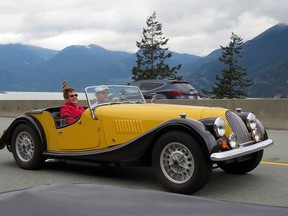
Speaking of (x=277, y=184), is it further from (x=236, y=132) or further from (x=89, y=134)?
(x=89, y=134)

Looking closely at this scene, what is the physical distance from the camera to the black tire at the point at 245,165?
630 cm

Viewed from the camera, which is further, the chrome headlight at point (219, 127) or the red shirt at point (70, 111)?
the red shirt at point (70, 111)

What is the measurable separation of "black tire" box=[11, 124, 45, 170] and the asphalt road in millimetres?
120

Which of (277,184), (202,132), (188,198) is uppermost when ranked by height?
(202,132)

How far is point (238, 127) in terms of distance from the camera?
5805 mm

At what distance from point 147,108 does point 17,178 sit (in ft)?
6.38

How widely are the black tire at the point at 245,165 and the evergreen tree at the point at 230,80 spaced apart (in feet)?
211

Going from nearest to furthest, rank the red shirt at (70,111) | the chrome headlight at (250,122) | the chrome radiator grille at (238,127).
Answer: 1. the chrome radiator grille at (238,127)
2. the chrome headlight at (250,122)
3. the red shirt at (70,111)

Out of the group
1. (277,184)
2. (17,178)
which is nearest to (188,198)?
(277,184)

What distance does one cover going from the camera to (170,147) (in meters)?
5.39

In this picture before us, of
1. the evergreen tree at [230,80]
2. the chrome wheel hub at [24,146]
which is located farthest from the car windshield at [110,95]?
the evergreen tree at [230,80]

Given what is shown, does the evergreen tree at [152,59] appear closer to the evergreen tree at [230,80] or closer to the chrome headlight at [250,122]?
the evergreen tree at [230,80]

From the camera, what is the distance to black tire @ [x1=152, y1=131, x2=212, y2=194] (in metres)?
5.12

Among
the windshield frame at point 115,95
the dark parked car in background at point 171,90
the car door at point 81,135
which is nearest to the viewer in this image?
the car door at point 81,135
